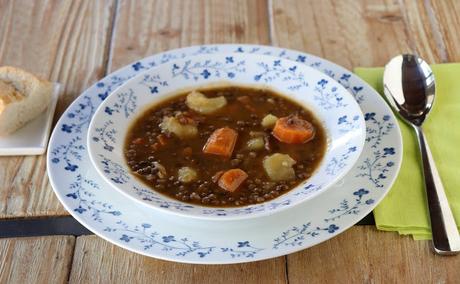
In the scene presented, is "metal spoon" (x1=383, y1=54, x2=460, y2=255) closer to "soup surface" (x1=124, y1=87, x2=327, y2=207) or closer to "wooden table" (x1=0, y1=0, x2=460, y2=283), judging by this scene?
"wooden table" (x1=0, y1=0, x2=460, y2=283)

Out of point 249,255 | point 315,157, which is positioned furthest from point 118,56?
point 249,255

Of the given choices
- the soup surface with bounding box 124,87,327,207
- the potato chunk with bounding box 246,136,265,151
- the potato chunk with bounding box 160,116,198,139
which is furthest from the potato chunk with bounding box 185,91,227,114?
the potato chunk with bounding box 246,136,265,151

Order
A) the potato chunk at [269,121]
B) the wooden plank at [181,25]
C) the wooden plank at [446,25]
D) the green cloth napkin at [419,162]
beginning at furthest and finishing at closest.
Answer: the wooden plank at [181,25]
the wooden plank at [446,25]
the potato chunk at [269,121]
the green cloth napkin at [419,162]

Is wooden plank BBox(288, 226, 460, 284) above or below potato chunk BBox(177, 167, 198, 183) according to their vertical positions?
below

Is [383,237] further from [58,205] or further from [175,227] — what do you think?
[58,205]

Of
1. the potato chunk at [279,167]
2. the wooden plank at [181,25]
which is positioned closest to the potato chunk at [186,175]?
the potato chunk at [279,167]

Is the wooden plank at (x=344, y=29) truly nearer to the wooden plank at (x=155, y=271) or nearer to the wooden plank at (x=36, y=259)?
the wooden plank at (x=155, y=271)
